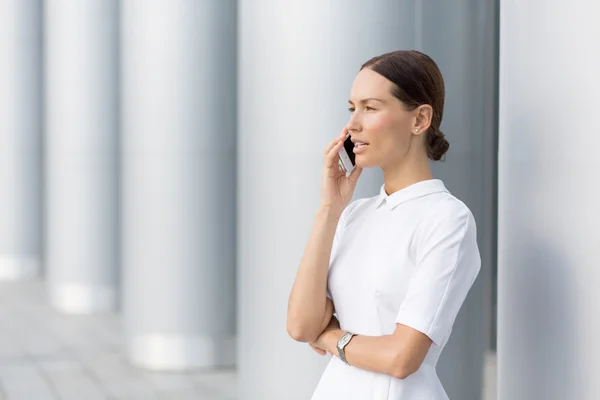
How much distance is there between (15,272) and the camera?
51.3ft

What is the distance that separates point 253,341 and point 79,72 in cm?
710

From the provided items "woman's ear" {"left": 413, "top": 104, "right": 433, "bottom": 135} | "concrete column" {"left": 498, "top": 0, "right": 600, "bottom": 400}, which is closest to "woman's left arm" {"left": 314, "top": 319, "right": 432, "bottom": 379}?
"woman's ear" {"left": 413, "top": 104, "right": 433, "bottom": 135}

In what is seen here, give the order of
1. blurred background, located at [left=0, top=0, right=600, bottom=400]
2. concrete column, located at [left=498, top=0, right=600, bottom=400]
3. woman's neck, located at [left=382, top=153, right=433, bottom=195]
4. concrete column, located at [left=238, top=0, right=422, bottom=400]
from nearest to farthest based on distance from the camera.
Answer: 1. woman's neck, located at [left=382, top=153, right=433, bottom=195]
2. concrete column, located at [left=498, top=0, right=600, bottom=400]
3. blurred background, located at [left=0, top=0, right=600, bottom=400]
4. concrete column, located at [left=238, top=0, right=422, bottom=400]

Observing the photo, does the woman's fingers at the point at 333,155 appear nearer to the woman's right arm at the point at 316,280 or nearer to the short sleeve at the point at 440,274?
the woman's right arm at the point at 316,280

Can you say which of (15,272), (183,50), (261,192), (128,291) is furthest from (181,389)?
(15,272)

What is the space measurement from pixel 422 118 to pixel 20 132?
14.1 metres

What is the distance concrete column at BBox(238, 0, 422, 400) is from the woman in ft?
8.10

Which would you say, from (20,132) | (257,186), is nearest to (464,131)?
(257,186)

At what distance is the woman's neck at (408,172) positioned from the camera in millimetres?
2877

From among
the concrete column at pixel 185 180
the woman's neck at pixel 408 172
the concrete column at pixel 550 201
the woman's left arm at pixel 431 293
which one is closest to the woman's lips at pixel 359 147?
the woman's neck at pixel 408 172

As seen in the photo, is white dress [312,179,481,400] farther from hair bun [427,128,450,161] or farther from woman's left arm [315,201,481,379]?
hair bun [427,128,450,161]

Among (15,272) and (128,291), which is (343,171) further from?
(15,272)

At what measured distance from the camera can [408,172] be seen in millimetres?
2877

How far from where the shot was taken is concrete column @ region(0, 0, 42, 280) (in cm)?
1573
